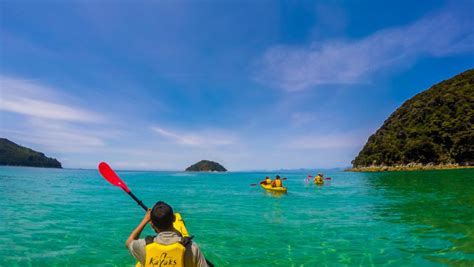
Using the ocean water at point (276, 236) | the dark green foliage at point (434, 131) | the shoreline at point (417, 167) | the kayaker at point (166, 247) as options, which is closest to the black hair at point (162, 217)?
the kayaker at point (166, 247)

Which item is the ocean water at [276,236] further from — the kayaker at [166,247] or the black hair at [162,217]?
the black hair at [162,217]

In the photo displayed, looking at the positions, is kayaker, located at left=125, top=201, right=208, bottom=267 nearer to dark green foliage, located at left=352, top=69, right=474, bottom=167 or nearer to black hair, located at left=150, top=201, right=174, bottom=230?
black hair, located at left=150, top=201, right=174, bottom=230

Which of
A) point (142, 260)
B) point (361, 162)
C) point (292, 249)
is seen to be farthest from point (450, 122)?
point (142, 260)

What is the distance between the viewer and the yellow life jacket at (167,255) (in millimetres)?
3928

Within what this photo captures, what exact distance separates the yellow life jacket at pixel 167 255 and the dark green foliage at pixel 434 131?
124866 mm

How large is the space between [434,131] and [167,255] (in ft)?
437

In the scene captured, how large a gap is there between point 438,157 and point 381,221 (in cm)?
11321

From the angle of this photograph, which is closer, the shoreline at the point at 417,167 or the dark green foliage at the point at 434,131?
the shoreline at the point at 417,167

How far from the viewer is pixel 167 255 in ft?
12.9

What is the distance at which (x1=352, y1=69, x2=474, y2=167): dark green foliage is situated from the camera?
10312 cm

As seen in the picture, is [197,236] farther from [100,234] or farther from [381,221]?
[381,221]

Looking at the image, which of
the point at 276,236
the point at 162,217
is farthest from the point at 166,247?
the point at 276,236

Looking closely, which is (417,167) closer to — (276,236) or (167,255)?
(276,236)

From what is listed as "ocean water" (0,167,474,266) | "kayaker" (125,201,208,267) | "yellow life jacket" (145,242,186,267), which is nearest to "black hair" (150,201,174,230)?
"kayaker" (125,201,208,267)
